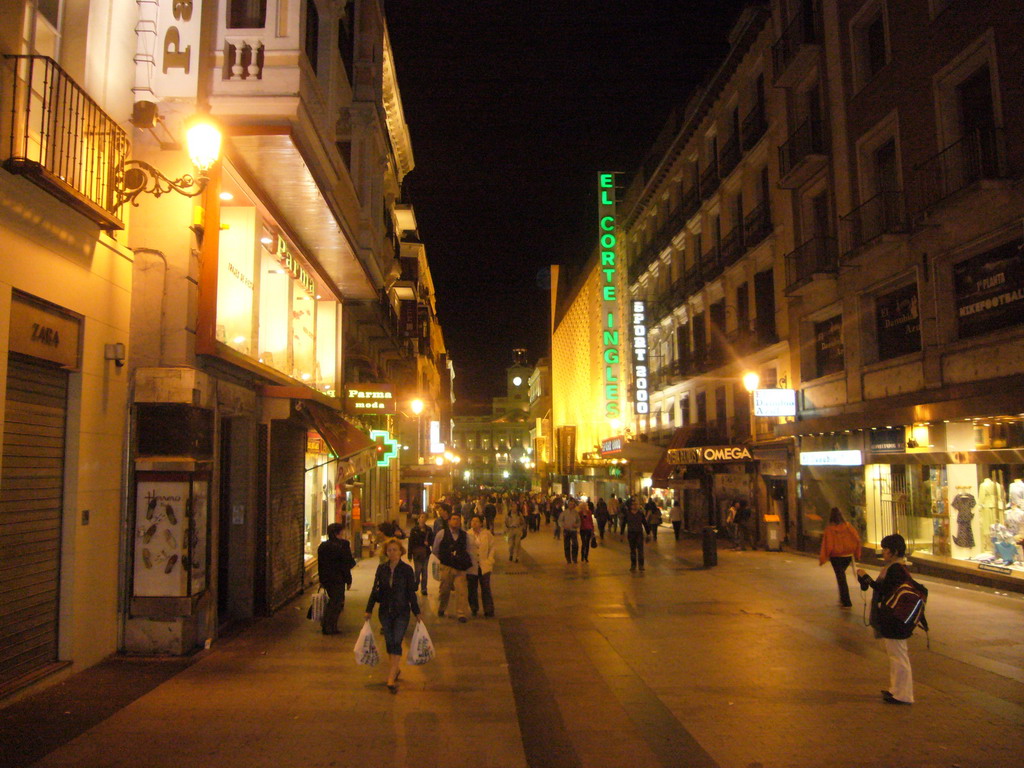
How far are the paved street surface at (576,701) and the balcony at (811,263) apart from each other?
9.86 metres

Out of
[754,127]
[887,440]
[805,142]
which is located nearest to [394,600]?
[887,440]

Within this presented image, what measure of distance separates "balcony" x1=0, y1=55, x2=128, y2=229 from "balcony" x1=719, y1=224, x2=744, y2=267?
21.8 m

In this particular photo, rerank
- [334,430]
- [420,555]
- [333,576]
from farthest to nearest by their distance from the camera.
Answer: [334,430] < [420,555] < [333,576]

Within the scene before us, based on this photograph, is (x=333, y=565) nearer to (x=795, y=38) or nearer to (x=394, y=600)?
(x=394, y=600)

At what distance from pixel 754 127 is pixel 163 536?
2271cm

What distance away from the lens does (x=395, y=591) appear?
307 inches

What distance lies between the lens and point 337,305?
18.8 metres

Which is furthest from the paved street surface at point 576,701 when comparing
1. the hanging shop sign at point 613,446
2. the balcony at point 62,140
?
the hanging shop sign at point 613,446

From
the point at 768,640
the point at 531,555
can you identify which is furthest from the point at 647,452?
the point at 768,640

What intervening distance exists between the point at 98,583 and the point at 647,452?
991 inches

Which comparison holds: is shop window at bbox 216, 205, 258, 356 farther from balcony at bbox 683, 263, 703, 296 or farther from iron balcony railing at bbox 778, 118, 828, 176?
balcony at bbox 683, 263, 703, 296

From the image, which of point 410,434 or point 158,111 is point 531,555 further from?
point 410,434

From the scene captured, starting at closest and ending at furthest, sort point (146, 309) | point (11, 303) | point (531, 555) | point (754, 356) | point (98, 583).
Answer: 1. point (11, 303)
2. point (98, 583)
3. point (146, 309)
4. point (531, 555)
5. point (754, 356)

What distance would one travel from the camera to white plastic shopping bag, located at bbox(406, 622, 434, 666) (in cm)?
760
